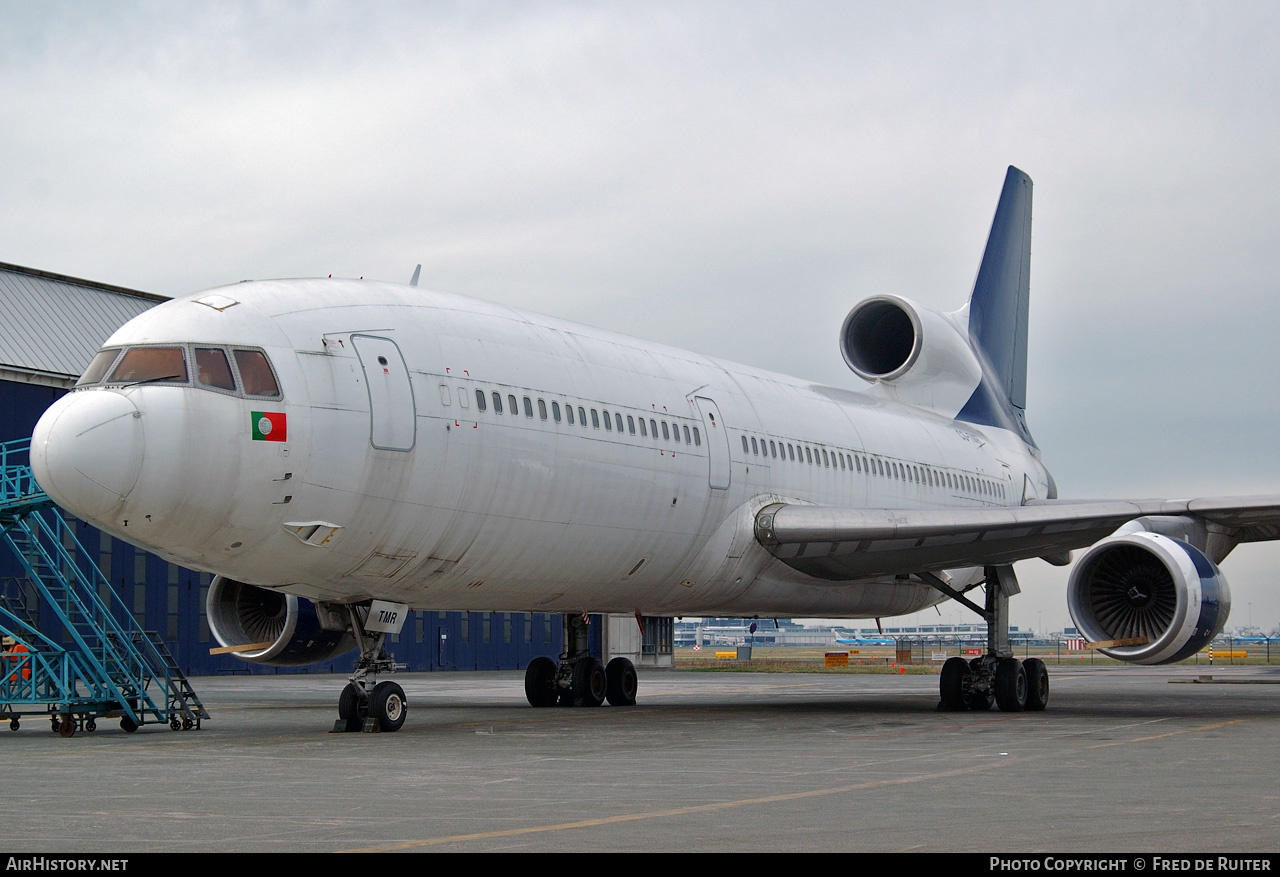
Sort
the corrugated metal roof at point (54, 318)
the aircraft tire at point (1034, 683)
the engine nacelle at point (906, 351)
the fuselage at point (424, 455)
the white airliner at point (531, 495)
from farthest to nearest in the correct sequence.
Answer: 1. the corrugated metal roof at point (54, 318)
2. the engine nacelle at point (906, 351)
3. the aircraft tire at point (1034, 683)
4. the white airliner at point (531, 495)
5. the fuselage at point (424, 455)

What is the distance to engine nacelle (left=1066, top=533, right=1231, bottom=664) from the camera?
720 inches

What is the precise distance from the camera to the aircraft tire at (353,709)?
46.9 ft

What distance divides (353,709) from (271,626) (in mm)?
4290

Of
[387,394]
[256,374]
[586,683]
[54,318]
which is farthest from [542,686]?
[54,318]

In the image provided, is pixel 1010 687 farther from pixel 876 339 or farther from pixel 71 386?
pixel 71 386

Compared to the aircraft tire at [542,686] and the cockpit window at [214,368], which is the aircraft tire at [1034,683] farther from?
the cockpit window at [214,368]

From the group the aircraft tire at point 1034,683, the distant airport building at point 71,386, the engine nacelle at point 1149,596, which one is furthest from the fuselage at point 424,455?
the distant airport building at point 71,386

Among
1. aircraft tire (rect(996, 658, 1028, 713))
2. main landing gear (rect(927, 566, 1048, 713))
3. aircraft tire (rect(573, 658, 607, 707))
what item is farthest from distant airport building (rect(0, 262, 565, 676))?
aircraft tire (rect(996, 658, 1028, 713))

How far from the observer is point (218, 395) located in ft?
41.3

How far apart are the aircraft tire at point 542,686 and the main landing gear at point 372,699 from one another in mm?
5700

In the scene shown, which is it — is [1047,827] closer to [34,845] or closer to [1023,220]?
[34,845]

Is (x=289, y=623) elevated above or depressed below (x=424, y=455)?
below

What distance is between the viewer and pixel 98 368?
12984 millimetres
